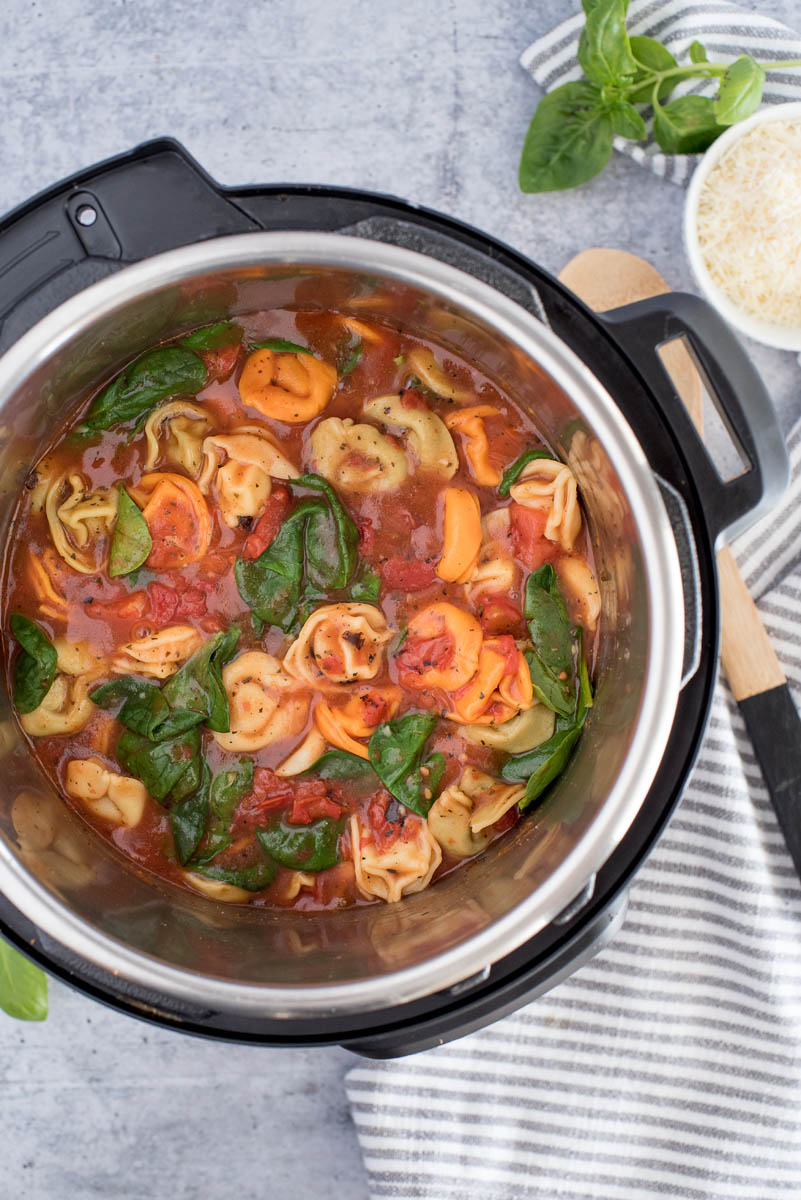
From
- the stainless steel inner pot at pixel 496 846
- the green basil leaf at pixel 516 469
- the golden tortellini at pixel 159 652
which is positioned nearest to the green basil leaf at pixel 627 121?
the stainless steel inner pot at pixel 496 846

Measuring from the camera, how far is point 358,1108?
303cm

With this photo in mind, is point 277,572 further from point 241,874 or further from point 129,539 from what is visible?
point 241,874

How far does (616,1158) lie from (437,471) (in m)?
2.08

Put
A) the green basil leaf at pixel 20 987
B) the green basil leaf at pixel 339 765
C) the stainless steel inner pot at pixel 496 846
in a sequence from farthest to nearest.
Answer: the green basil leaf at pixel 20 987, the green basil leaf at pixel 339 765, the stainless steel inner pot at pixel 496 846

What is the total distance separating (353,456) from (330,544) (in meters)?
0.23

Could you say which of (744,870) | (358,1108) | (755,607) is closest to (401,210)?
(755,607)

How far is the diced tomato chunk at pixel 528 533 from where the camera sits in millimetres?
2641

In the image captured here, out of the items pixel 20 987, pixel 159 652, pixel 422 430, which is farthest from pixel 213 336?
pixel 20 987

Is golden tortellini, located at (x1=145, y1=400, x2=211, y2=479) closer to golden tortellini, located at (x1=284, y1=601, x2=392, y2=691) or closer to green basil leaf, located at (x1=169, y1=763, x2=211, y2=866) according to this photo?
golden tortellini, located at (x1=284, y1=601, x2=392, y2=691)

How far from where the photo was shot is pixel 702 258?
293 cm

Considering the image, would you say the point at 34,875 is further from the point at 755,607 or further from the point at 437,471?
the point at 755,607

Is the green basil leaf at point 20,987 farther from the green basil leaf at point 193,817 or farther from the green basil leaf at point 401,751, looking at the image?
the green basil leaf at point 401,751

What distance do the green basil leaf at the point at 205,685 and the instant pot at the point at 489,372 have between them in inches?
18.1

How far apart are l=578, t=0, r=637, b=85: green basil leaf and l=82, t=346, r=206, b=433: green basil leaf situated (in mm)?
1338
